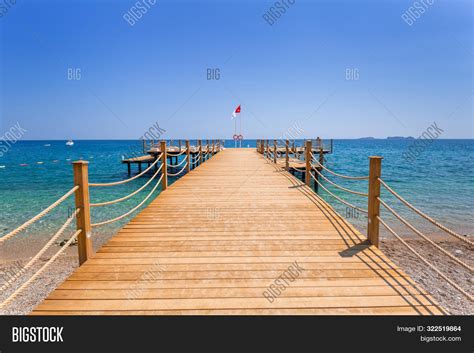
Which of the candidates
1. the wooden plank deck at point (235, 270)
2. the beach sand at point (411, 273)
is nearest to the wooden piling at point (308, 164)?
the wooden plank deck at point (235, 270)

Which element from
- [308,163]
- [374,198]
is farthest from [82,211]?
[308,163]

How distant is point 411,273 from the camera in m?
7.46

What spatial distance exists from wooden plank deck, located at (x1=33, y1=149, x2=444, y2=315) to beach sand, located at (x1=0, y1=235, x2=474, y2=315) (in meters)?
3.51

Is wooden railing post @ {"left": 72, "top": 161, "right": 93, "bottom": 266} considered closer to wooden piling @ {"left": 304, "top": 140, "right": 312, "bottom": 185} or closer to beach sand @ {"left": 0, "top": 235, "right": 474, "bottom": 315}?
beach sand @ {"left": 0, "top": 235, "right": 474, "bottom": 315}

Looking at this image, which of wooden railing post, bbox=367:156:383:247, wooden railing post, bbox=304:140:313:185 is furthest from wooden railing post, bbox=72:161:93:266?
wooden railing post, bbox=304:140:313:185

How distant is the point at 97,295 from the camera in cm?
275

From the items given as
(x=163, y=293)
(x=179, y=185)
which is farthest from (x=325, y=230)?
(x=179, y=185)

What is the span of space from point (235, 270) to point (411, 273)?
20.9ft

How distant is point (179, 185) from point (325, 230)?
5.07 metres

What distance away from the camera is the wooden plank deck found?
8.38 ft
